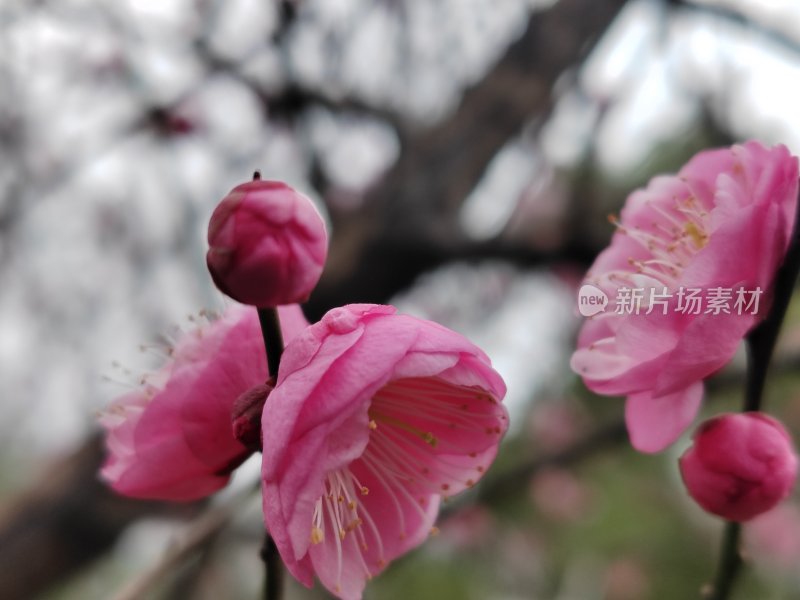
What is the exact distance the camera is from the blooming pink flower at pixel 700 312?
46 centimetres

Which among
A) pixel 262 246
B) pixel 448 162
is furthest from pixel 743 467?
pixel 448 162

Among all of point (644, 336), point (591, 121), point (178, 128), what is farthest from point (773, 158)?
point (178, 128)

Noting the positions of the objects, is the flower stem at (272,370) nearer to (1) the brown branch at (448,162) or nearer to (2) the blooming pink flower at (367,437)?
(2) the blooming pink flower at (367,437)

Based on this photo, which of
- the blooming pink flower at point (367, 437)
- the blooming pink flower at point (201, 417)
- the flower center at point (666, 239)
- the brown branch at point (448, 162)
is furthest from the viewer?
the brown branch at point (448, 162)

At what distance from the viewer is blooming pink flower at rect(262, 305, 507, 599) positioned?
412 mm

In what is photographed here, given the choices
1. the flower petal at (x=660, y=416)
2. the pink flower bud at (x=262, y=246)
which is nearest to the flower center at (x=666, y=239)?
the flower petal at (x=660, y=416)

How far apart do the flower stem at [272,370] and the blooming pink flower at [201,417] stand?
0.04 metres

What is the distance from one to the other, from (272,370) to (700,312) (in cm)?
30

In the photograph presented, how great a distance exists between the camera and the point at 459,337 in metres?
0.45

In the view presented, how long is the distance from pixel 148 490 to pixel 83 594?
409 centimetres

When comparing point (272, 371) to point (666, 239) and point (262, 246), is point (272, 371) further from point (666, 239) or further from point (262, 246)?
point (666, 239)

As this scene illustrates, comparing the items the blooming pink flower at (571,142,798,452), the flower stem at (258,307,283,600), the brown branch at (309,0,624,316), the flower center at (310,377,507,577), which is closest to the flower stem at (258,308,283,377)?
the flower stem at (258,307,283,600)

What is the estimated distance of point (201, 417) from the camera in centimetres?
52

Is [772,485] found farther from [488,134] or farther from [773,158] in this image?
[488,134]
